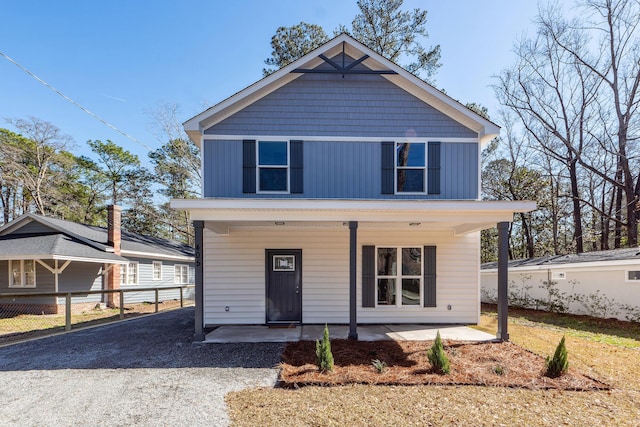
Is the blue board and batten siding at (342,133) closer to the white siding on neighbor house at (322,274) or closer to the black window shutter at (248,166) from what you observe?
the black window shutter at (248,166)

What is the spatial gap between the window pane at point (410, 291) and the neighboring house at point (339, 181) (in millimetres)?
26

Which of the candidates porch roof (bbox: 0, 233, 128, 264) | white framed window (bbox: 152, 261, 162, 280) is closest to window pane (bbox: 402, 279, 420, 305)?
porch roof (bbox: 0, 233, 128, 264)

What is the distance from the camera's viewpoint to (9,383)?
14.6ft

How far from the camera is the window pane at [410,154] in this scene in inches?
316

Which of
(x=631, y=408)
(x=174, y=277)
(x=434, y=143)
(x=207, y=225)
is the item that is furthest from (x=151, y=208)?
(x=631, y=408)

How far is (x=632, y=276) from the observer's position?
8922mm

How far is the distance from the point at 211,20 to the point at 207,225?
28.2 ft

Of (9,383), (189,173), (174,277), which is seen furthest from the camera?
(189,173)

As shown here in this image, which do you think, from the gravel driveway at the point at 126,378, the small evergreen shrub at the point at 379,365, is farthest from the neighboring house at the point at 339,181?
the small evergreen shrub at the point at 379,365

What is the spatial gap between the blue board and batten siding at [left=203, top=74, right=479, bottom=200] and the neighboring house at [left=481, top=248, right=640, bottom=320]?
17.8 ft

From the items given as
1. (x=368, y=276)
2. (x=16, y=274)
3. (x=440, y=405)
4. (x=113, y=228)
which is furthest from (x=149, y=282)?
(x=440, y=405)

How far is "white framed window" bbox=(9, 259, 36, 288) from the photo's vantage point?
12.1 metres

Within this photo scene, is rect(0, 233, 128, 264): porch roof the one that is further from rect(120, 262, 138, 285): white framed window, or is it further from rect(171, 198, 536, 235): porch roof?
rect(171, 198, 536, 235): porch roof

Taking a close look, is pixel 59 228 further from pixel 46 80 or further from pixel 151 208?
pixel 151 208
